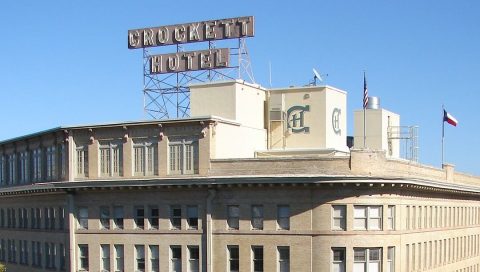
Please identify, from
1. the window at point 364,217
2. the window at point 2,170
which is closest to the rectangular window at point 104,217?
the window at point 364,217

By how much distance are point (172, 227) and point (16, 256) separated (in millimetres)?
23165

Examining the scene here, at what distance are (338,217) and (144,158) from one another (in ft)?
46.0

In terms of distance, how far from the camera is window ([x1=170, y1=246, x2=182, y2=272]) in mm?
53344

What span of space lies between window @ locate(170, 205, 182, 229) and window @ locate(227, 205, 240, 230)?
11.9 ft

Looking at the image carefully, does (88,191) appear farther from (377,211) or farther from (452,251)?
(452,251)

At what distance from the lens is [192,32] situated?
67375 mm

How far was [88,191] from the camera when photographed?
187 feet

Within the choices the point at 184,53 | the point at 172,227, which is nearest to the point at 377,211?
the point at 172,227

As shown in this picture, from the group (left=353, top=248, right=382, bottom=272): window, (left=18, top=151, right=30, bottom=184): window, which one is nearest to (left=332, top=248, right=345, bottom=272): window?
(left=353, top=248, right=382, bottom=272): window

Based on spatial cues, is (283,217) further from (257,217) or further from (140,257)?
→ (140,257)

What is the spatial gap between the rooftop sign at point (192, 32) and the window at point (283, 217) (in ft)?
63.0

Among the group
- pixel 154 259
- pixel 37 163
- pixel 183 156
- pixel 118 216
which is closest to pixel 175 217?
pixel 154 259

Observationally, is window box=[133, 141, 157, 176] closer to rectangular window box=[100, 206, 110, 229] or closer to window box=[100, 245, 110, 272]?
rectangular window box=[100, 206, 110, 229]

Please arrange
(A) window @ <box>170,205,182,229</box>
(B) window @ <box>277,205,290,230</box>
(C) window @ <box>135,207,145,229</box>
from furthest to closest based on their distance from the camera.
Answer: (C) window @ <box>135,207,145,229</box>, (A) window @ <box>170,205,182,229</box>, (B) window @ <box>277,205,290,230</box>
